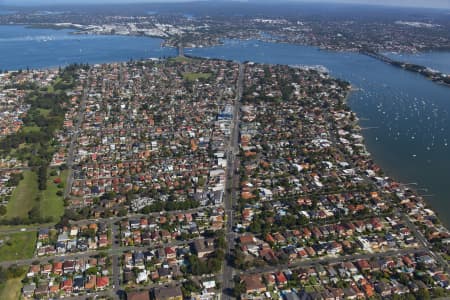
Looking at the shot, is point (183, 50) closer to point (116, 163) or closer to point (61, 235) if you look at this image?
point (116, 163)

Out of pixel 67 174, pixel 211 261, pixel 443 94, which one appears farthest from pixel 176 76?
pixel 211 261

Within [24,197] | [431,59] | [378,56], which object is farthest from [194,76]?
[431,59]

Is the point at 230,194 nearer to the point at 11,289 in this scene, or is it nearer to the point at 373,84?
the point at 11,289

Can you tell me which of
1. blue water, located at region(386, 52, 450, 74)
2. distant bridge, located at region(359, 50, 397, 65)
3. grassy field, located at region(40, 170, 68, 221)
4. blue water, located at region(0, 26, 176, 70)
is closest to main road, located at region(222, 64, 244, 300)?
grassy field, located at region(40, 170, 68, 221)

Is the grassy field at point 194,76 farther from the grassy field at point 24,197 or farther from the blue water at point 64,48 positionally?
the grassy field at point 24,197

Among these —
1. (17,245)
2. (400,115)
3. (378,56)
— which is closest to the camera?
(17,245)

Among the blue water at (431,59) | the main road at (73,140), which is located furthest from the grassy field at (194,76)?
the blue water at (431,59)

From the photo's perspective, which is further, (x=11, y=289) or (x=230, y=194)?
(x=230, y=194)
